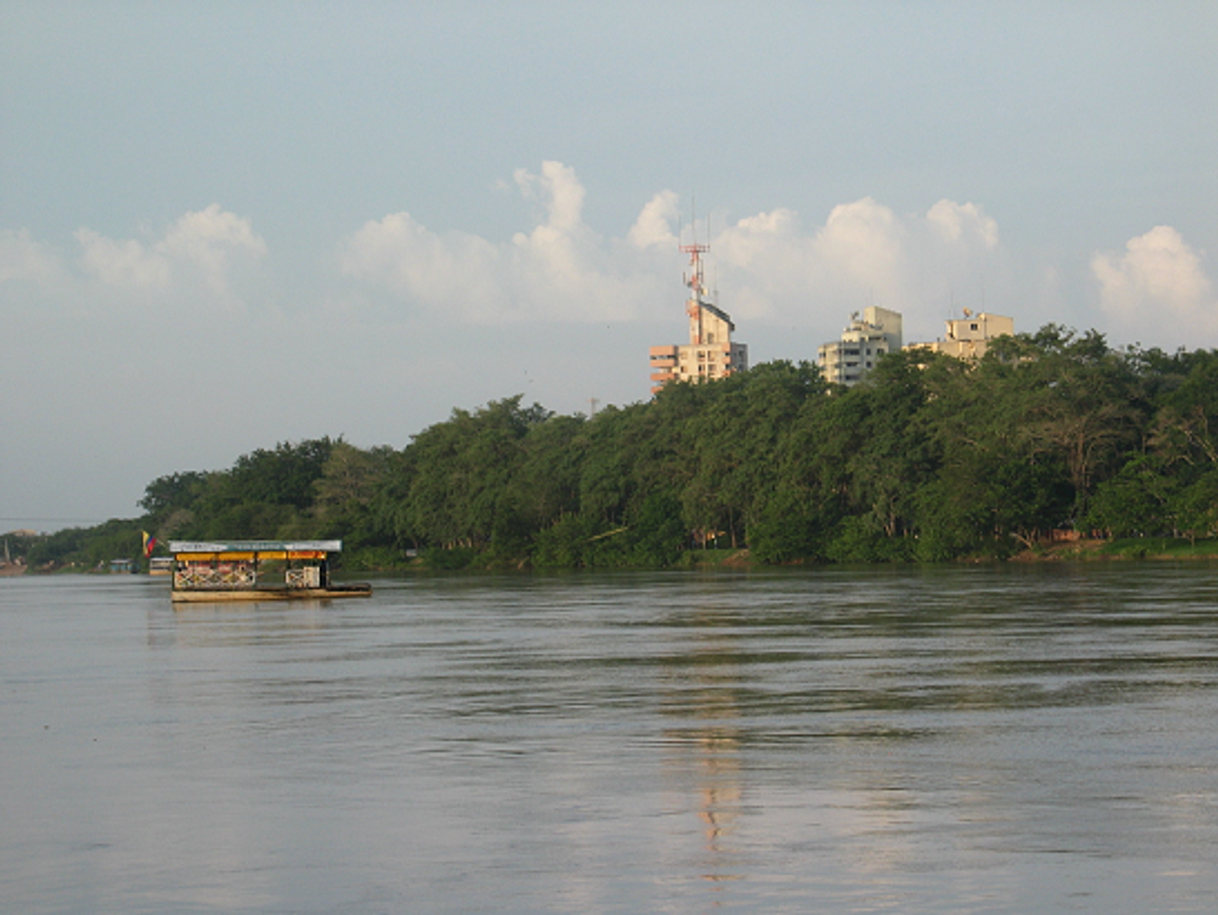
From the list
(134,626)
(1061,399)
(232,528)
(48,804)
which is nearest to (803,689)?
(48,804)

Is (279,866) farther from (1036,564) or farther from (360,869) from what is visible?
(1036,564)

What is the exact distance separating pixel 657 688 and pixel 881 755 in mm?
7017

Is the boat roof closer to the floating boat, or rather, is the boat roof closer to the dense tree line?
A: the floating boat

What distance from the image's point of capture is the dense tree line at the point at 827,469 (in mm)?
86500

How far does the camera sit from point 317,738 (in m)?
16.5

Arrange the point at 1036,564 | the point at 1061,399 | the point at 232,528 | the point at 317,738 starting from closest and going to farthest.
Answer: the point at 317,738 < the point at 1036,564 < the point at 1061,399 < the point at 232,528

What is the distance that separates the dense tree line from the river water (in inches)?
2312

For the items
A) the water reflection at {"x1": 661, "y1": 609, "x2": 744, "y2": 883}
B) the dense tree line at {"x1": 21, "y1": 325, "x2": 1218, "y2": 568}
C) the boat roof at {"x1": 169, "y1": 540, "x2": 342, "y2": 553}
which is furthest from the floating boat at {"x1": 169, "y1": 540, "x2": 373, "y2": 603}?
the dense tree line at {"x1": 21, "y1": 325, "x2": 1218, "y2": 568}

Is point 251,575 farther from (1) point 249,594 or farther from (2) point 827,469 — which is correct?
(2) point 827,469

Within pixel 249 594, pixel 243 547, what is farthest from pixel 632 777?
pixel 243 547

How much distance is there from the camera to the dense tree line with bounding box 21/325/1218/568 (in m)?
86.5

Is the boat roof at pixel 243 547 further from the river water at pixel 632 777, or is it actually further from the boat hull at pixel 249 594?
the river water at pixel 632 777

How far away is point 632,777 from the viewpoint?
1303cm

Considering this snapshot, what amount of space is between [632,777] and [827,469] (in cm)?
8718
